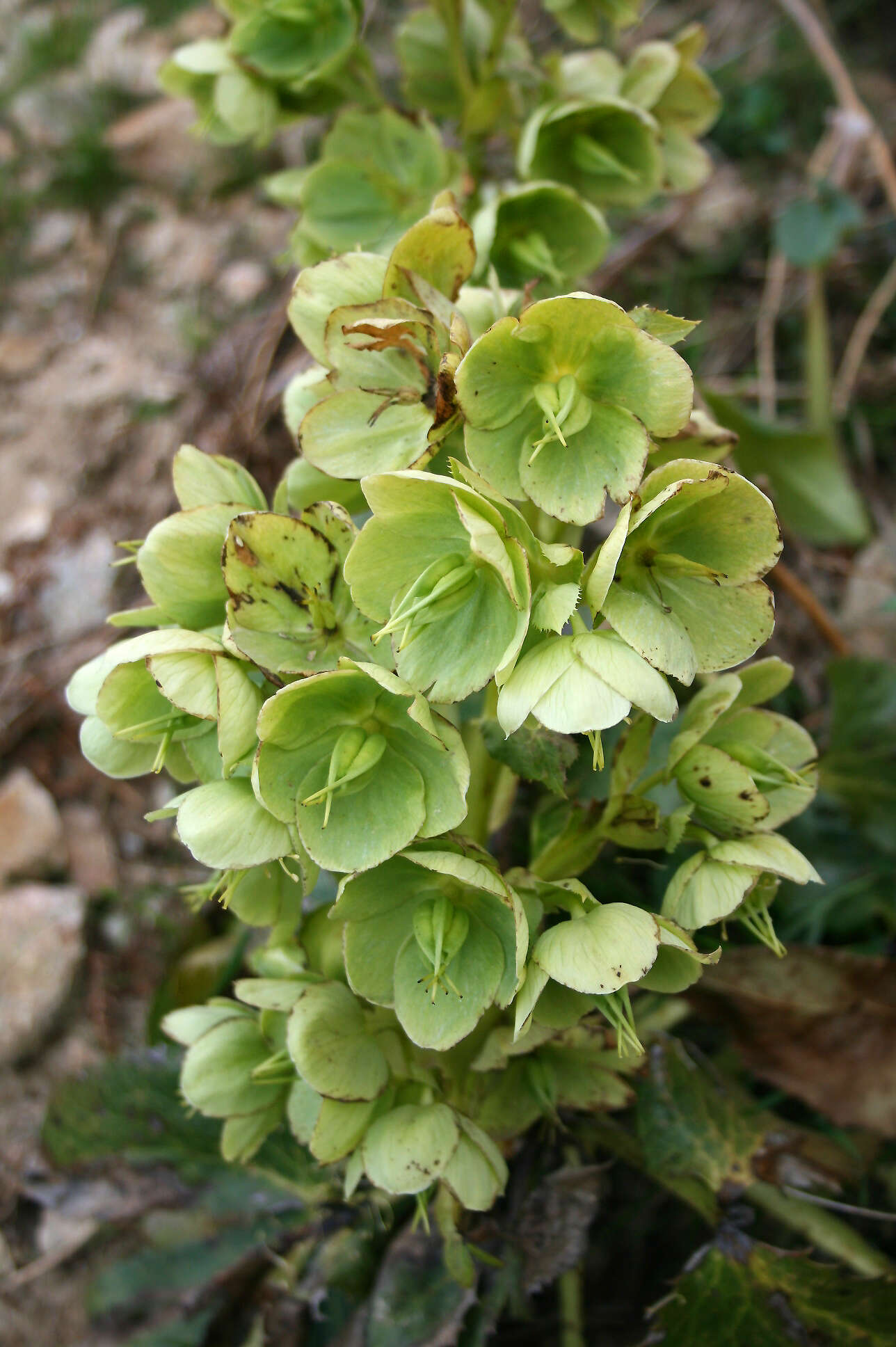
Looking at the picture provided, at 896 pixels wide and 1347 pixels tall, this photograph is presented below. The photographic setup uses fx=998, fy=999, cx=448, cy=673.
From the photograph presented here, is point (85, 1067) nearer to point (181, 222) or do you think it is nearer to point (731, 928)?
point (731, 928)

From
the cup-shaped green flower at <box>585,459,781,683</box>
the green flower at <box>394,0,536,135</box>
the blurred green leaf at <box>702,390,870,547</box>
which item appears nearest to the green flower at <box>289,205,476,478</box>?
the cup-shaped green flower at <box>585,459,781,683</box>

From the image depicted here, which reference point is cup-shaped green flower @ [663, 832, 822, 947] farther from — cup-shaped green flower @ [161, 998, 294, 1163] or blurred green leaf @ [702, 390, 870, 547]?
blurred green leaf @ [702, 390, 870, 547]

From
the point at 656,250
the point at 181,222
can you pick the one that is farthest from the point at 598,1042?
the point at 181,222

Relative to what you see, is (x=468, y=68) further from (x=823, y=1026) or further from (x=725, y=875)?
(x=823, y=1026)

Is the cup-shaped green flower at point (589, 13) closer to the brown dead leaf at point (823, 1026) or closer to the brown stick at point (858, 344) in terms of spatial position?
the brown stick at point (858, 344)

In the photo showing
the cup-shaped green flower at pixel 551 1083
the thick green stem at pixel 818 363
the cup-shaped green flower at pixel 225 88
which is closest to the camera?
the cup-shaped green flower at pixel 551 1083

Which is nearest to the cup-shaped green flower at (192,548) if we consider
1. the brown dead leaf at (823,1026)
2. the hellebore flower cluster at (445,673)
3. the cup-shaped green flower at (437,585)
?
the hellebore flower cluster at (445,673)

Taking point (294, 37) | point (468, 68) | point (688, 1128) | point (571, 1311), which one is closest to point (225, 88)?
point (294, 37)
